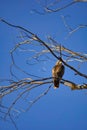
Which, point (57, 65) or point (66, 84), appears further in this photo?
point (57, 65)

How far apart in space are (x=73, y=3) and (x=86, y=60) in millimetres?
1013

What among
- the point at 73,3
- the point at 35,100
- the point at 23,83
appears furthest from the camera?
the point at 35,100

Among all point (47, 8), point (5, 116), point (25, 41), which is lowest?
point (5, 116)

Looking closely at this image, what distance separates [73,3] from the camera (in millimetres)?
3338

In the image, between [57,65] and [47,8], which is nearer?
[47,8]

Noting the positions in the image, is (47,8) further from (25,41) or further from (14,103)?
(14,103)

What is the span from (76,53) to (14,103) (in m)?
1.25

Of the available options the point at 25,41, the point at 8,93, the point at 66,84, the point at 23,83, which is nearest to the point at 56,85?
the point at 66,84

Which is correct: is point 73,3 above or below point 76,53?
above

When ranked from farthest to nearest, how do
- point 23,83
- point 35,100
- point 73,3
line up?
point 35,100, point 23,83, point 73,3

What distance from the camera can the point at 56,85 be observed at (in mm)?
3510

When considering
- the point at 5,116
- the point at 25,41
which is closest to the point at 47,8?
the point at 25,41

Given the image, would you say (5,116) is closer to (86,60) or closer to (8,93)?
(8,93)

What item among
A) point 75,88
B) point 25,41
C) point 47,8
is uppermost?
point 47,8
